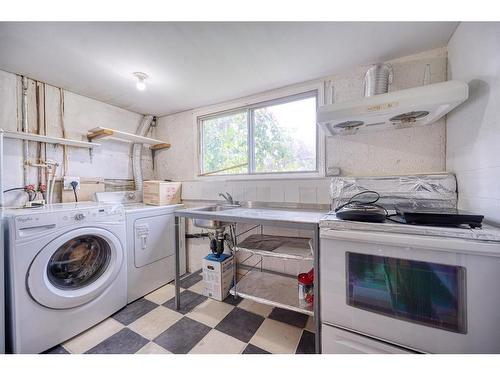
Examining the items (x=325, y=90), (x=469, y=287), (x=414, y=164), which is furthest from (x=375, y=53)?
(x=469, y=287)

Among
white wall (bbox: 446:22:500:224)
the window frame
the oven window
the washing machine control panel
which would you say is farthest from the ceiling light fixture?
white wall (bbox: 446:22:500:224)

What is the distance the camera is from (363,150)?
1.51 metres

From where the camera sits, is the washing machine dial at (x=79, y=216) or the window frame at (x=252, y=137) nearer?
the washing machine dial at (x=79, y=216)

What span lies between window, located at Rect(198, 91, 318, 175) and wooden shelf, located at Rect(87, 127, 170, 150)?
636 millimetres

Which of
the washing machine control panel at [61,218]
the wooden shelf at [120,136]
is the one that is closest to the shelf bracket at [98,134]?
the wooden shelf at [120,136]

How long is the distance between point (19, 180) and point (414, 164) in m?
A: 3.19

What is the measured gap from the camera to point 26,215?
1090 mm

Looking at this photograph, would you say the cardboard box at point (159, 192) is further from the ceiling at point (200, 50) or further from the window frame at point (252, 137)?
the ceiling at point (200, 50)

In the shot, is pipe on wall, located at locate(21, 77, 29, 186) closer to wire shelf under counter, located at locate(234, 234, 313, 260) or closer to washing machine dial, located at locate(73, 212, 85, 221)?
washing machine dial, located at locate(73, 212, 85, 221)

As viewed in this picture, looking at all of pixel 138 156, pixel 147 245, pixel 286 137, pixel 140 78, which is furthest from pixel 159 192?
pixel 286 137

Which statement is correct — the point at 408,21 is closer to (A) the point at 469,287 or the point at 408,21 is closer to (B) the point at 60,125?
(A) the point at 469,287

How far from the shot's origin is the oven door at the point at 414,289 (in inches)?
28.7

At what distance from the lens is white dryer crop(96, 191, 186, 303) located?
170 cm

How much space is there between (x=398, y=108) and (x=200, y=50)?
4.30 feet
